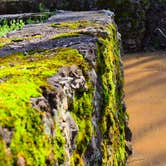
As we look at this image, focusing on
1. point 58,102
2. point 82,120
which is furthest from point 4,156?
point 82,120

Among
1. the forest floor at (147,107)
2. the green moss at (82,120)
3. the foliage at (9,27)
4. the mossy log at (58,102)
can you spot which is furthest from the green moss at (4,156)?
the foliage at (9,27)

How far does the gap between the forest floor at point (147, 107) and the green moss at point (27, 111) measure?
305 centimetres

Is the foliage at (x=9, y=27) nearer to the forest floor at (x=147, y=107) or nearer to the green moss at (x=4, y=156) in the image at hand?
the forest floor at (x=147, y=107)

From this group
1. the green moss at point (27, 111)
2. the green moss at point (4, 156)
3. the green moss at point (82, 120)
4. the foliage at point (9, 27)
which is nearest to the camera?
the green moss at point (4, 156)

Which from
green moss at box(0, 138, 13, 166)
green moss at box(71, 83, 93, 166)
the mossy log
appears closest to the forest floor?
the mossy log

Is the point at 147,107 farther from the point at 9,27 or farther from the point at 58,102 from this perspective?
the point at 58,102

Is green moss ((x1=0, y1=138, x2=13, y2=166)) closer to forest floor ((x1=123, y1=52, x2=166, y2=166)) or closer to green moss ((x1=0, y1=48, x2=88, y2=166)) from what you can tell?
green moss ((x1=0, y1=48, x2=88, y2=166))

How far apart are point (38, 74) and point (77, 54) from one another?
2.19 feet

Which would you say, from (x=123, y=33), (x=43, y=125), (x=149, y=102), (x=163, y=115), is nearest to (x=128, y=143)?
(x=163, y=115)

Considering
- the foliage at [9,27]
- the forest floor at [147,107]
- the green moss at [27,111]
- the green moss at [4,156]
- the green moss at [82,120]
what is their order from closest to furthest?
the green moss at [4,156] < the green moss at [27,111] < the green moss at [82,120] < the forest floor at [147,107] < the foliage at [9,27]

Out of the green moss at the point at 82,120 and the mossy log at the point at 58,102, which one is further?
the green moss at the point at 82,120

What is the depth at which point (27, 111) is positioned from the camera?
1755 mm

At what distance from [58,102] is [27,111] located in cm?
37

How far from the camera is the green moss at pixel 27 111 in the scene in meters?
1.63
